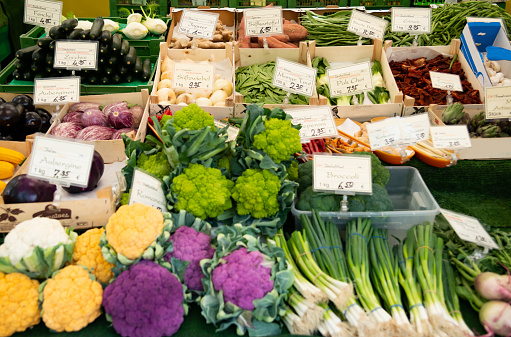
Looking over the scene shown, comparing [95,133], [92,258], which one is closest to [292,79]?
[95,133]

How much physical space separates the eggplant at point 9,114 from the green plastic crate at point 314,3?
2.68 metres

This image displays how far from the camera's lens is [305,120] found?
7.80 feet

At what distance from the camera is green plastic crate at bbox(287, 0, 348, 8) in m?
4.08

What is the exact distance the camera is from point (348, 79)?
264 cm

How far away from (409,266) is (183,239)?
888 millimetres

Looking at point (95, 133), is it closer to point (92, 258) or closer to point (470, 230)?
point (92, 258)

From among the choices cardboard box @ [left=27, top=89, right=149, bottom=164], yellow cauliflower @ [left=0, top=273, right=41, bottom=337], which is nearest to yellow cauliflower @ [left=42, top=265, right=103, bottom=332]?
yellow cauliflower @ [left=0, top=273, right=41, bottom=337]

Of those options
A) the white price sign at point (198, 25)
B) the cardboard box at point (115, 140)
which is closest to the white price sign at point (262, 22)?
the white price sign at point (198, 25)

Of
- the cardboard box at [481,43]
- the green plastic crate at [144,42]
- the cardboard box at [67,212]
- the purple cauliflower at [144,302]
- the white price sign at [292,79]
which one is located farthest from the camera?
the green plastic crate at [144,42]

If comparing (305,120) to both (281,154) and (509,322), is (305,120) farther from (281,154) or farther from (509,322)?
(509,322)

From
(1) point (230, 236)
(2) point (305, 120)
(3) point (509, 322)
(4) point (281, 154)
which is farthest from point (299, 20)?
(3) point (509, 322)

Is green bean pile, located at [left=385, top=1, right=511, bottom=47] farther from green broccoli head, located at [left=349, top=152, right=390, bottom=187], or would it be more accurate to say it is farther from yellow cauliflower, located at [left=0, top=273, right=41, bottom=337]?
yellow cauliflower, located at [left=0, top=273, right=41, bottom=337]

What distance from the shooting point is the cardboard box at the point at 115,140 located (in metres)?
2.36

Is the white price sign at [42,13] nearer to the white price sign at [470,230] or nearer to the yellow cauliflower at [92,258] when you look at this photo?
the yellow cauliflower at [92,258]
